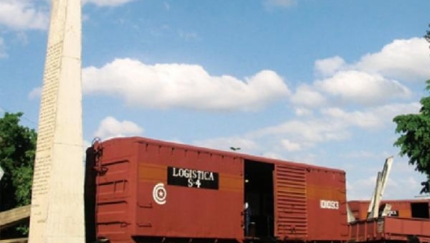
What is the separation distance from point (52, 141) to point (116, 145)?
1731 millimetres

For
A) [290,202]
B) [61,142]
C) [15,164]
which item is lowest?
[290,202]

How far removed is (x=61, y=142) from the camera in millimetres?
14586

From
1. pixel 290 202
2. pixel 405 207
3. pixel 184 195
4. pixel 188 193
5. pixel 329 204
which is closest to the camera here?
pixel 184 195

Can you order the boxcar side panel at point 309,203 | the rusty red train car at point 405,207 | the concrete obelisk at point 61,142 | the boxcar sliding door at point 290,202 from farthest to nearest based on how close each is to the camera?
the rusty red train car at point 405,207 → the boxcar side panel at point 309,203 → the boxcar sliding door at point 290,202 → the concrete obelisk at point 61,142

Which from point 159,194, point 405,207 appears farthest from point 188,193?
point 405,207

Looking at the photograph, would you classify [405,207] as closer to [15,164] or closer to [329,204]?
[329,204]

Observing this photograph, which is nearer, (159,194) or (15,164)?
(159,194)

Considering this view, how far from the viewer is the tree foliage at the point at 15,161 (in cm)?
2997

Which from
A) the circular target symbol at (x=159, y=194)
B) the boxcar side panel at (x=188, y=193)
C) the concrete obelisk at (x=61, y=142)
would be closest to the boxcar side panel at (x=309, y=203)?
the boxcar side panel at (x=188, y=193)

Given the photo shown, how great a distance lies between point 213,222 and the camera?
16188 millimetres

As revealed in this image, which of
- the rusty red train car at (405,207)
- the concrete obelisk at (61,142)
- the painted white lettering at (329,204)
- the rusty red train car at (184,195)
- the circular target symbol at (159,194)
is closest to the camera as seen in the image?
the concrete obelisk at (61,142)

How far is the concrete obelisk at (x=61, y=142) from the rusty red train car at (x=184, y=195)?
102 centimetres

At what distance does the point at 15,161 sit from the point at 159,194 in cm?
1942

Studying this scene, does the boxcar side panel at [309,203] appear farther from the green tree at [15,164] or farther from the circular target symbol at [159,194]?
the green tree at [15,164]
